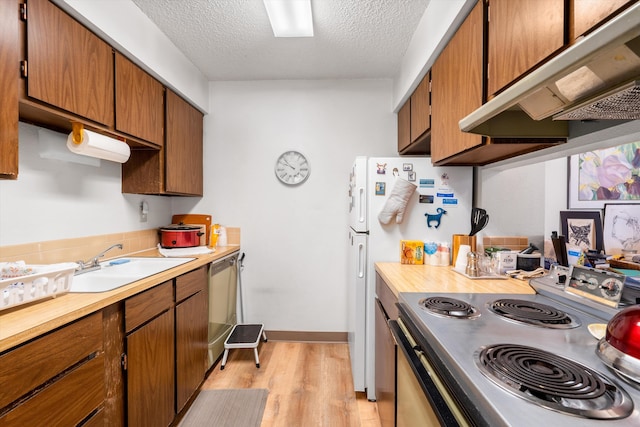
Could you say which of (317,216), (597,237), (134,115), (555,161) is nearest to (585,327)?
(597,237)

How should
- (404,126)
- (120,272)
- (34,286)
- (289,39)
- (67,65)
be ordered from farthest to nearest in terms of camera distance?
1. (404,126)
2. (289,39)
3. (120,272)
4. (67,65)
5. (34,286)

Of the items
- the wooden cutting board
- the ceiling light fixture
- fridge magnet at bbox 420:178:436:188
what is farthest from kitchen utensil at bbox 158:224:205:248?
fridge magnet at bbox 420:178:436:188

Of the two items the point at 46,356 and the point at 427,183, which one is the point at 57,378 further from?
the point at 427,183

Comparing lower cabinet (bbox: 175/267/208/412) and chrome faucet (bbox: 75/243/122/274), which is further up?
chrome faucet (bbox: 75/243/122/274)

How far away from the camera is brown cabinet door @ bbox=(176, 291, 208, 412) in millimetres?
1744

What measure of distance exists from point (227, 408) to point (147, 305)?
3.14 feet

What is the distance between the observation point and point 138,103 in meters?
1.88

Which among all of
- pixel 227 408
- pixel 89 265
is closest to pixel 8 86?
pixel 89 265

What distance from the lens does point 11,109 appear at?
1123 millimetres

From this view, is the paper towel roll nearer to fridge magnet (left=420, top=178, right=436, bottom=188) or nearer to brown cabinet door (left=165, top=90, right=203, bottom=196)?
brown cabinet door (left=165, top=90, right=203, bottom=196)

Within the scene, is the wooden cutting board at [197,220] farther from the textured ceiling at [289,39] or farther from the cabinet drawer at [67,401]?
the cabinet drawer at [67,401]

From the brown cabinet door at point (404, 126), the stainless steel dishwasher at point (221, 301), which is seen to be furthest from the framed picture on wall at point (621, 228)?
the stainless steel dishwasher at point (221, 301)

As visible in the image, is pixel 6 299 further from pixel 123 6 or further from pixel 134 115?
pixel 123 6

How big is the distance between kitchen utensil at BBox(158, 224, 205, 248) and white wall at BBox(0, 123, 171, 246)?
26 centimetres
